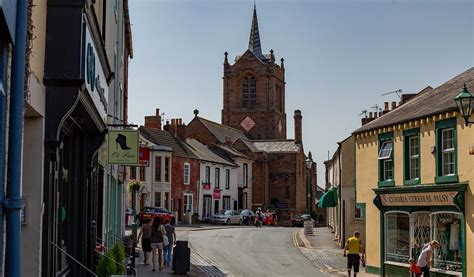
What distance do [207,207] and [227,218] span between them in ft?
17.3

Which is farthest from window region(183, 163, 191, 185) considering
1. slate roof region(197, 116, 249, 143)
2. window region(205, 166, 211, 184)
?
slate roof region(197, 116, 249, 143)

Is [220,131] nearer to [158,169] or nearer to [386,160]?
[158,169]

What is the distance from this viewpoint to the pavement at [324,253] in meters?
25.2

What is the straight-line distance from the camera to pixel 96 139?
34.6 ft

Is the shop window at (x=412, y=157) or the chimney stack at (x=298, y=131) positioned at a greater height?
the chimney stack at (x=298, y=131)

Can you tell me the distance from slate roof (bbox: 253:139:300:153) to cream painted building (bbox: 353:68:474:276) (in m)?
54.9

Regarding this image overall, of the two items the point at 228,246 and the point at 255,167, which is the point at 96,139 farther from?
the point at 255,167

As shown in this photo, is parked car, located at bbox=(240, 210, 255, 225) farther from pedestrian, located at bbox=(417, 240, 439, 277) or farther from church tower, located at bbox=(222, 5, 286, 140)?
pedestrian, located at bbox=(417, 240, 439, 277)

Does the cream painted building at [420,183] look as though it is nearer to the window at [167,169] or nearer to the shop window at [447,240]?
the shop window at [447,240]

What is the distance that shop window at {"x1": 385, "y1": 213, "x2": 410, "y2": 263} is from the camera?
882 inches

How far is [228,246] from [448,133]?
630 inches

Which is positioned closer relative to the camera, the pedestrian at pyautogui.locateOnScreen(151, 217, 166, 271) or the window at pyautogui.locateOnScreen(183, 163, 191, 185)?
the pedestrian at pyautogui.locateOnScreen(151, 217, 166, 271)

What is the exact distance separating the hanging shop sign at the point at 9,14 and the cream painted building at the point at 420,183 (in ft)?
50.8

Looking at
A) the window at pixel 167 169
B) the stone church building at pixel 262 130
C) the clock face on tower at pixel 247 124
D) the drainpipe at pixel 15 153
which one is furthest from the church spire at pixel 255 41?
the drainpipe at pixel 15 153
